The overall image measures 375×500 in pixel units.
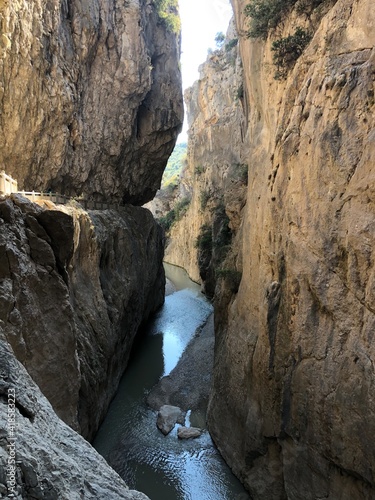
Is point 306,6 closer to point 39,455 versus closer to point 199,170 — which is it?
point 39,455

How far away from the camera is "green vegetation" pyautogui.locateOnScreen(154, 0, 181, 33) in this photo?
2789 cm

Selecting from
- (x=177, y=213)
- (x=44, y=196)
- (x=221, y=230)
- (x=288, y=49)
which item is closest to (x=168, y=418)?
(x=44, y=196)

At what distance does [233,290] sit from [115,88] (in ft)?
49.1

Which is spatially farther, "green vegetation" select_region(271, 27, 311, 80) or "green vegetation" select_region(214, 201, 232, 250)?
"green vegetation" select_region(214, 201, 232, 250)

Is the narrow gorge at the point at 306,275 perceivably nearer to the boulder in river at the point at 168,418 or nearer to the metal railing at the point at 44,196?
the boulder in river at the point at 168,418

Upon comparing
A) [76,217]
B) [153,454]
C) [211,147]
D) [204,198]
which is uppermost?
[211,147]

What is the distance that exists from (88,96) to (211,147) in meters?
22.1

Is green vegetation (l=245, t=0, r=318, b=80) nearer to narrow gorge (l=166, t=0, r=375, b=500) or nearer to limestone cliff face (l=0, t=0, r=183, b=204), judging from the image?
narrow gorge (l=166, t=0, r=375, b=500)

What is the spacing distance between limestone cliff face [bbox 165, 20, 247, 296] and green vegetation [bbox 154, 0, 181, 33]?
7121 millimetres

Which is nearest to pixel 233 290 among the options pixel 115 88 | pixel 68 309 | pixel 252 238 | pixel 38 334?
pixel 252 238

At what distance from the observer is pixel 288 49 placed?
12469 mm

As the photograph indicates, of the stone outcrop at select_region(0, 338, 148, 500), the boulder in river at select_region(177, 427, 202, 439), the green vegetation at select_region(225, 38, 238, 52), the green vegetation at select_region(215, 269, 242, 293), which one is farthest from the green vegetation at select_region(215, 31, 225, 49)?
the stone outcrop at select_region(0, 338, 148, 500)

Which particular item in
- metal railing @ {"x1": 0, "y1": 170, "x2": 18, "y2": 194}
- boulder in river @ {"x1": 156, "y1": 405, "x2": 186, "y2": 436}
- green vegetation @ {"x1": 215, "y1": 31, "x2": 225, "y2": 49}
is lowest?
boulder in river @ {"x1": 156, "y1": 405, "x2": 186, "y2": 436}

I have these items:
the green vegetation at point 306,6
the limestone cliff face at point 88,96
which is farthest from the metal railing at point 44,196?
the green vegetation at point 306,6
